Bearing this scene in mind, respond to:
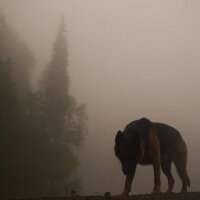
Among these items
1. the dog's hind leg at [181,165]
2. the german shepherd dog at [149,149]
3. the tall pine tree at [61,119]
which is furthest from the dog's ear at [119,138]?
the tall pine tree at [61,119]

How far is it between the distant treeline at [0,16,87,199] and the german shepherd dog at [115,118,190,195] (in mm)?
7302

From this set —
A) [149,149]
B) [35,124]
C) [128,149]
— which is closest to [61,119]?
[35,124]

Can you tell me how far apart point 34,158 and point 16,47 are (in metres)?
9.43

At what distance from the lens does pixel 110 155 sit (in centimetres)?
2808

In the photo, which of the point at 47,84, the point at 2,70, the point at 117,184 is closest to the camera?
the point at 2,70

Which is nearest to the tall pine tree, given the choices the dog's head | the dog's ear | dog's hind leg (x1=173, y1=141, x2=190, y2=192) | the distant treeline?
the distant treeline

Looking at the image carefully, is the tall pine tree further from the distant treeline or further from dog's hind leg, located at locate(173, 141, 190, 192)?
dog's hind leg, located at locate(173, 141, 190, 192)

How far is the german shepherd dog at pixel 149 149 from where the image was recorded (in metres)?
6.49

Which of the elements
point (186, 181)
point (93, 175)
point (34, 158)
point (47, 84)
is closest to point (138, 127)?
point (186, 181)

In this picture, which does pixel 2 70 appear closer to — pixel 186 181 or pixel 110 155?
pixel 186 181

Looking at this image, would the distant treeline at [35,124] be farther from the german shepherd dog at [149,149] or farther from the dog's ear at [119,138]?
the dog's ear at [119,138]

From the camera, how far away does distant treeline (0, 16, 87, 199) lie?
15547 mm

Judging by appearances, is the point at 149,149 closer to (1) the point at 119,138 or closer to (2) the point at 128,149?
(2) the point at 128,149

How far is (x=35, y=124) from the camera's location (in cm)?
1883
